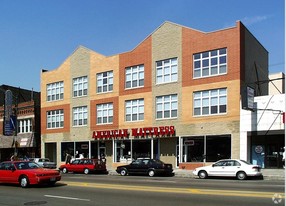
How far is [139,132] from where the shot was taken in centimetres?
3778

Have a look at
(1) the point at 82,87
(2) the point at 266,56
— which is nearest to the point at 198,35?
(2) the point at 266,56

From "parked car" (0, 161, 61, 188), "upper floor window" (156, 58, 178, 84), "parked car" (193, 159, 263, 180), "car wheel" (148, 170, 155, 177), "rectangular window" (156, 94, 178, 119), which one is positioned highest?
"upper floor window" (156, 58, 178, 84)

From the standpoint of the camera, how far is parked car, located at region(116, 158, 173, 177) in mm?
28741

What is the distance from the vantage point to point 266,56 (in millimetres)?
39938

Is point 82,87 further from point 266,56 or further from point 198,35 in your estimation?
point 266,56

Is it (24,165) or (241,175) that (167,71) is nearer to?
(241,175)

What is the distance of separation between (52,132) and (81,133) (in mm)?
4891

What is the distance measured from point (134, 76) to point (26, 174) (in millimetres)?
21776

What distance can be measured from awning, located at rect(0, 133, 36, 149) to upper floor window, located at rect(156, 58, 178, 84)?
66.5ft

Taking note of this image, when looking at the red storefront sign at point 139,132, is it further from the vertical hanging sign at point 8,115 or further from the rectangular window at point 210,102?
the vertical hanging sign at point 8,115

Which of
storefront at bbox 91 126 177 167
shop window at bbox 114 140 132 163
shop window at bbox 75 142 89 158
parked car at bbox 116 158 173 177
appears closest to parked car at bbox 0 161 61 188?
parked car at bbox 116 158 173 177

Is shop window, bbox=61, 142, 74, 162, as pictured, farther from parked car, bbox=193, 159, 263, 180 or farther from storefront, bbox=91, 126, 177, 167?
parked car, bbox=193, 159, 263, 180

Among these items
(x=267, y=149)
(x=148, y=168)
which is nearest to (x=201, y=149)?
(x=267, y=149)

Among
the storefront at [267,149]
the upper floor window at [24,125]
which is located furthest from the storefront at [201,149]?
the upper floor window at [24,125]
